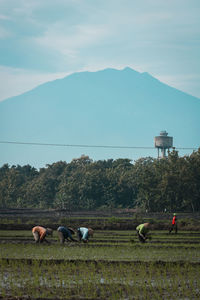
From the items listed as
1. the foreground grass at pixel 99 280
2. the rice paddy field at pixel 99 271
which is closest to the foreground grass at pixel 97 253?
the rice paddy field at pixel 99 271

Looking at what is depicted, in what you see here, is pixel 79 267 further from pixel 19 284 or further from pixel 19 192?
pixel 19 192

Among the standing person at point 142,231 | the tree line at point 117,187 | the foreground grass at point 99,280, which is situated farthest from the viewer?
the tree line at point 117,187

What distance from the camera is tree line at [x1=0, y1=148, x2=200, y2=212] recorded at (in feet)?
233

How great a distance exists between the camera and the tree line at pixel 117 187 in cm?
7094

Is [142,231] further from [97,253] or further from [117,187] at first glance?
[117,187]

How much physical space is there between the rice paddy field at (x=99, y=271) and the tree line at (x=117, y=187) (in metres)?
46.1

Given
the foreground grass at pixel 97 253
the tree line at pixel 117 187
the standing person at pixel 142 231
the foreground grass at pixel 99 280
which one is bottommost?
the foreground grass at pixel 99 280

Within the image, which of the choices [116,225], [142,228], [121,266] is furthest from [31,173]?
[121,266]

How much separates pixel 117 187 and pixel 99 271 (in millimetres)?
68790

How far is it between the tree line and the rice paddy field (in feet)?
151

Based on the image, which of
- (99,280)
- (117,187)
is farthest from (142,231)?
(117,187)

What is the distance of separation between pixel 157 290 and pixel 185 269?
3769 mm

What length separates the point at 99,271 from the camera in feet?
57.8

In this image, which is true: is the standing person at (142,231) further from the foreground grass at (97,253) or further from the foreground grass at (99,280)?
the foreground grass at (99,280)
